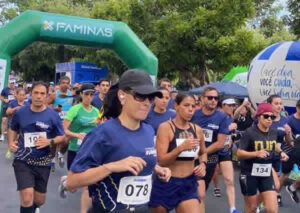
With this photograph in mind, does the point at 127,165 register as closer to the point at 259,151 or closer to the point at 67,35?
the point at 259,151

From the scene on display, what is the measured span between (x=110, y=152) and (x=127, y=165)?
0.71 feet

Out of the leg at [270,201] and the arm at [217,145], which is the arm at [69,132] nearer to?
the arm at [217,145]

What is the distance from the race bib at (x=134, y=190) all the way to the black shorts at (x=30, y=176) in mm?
2742

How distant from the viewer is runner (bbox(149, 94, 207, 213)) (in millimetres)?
4676

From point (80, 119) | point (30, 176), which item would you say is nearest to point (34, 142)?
point (30, 176)

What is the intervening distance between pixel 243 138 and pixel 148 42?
15.5 m

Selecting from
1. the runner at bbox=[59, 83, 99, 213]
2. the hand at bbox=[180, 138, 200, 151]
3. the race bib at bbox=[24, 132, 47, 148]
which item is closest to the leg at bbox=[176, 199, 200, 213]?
the hand at bbox=[180, 138, 200, 151]

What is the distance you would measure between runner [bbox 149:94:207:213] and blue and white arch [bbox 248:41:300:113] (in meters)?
6.22

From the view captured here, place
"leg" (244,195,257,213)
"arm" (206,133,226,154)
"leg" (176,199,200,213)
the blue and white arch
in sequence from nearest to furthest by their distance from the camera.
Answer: "leg" (176,199,200,213)
"leg" (244,195,257,213)
"arm" (206,133,226,154)
the blue and white arch

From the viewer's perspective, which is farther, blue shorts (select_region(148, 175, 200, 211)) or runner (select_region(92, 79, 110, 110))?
runner (select_region(92, 79, 110, 110))

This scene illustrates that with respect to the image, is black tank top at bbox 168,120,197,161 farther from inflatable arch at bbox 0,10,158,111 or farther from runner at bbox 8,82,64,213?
inflatable arch at bbox 0,10,158,111

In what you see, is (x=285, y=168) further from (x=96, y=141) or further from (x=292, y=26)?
(x=96, y=141)

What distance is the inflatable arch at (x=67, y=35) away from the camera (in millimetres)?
13719

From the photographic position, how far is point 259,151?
5605mm
